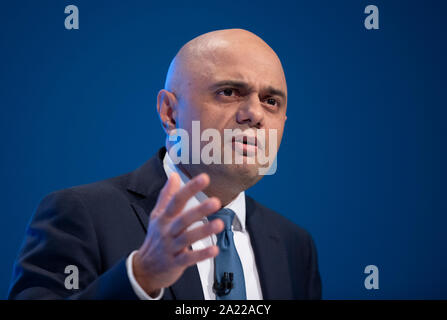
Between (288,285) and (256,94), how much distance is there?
27.3 inches

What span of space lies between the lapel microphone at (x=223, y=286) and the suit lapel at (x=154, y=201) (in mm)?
72

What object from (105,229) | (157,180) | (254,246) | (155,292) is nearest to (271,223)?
(254,246)

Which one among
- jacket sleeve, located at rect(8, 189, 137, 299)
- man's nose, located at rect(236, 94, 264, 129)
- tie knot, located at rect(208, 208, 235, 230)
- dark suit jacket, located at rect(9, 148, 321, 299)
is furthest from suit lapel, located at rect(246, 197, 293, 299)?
jacket sleeve, located at rect(8, 189, 137, 299)

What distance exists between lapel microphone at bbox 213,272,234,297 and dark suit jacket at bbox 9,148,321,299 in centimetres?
8

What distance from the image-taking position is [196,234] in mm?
1018

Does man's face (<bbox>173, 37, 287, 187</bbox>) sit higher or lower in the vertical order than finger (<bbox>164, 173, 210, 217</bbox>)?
higher

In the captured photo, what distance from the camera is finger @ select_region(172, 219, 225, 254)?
3.29 ft

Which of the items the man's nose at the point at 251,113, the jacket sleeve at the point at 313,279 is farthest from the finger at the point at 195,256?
the jacket sleeve at the point at 313,279

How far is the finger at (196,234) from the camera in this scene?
1004mm

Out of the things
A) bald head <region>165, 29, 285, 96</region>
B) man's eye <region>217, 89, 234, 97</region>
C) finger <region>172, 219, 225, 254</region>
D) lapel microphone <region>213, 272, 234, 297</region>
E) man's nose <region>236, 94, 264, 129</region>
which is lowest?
lapel microphone <region>213, 272, 234, 297</region>

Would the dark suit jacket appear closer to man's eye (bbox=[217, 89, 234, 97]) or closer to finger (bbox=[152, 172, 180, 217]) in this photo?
finger (bbox=[152, 172, 180, 217])

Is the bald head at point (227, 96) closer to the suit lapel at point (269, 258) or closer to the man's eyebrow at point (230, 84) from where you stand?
the man's eyebrow at point (230, 84)

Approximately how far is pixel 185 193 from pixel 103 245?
1.83 feet
